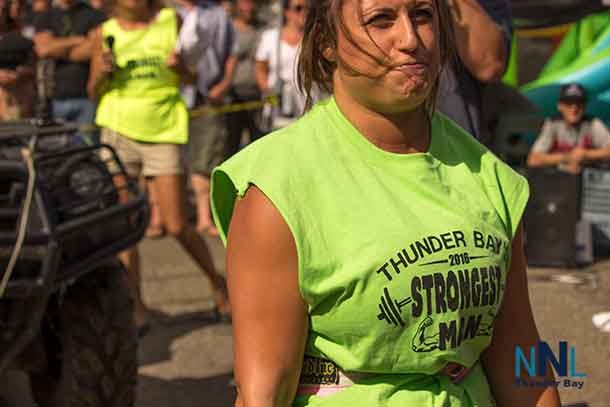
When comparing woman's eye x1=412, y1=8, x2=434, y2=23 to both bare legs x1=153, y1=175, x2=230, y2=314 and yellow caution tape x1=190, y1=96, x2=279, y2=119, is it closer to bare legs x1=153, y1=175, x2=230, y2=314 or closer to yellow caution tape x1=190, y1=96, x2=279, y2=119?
bare legs x1=153, y1=175, x2=230, y2=314

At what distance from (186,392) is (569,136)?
14.4ft

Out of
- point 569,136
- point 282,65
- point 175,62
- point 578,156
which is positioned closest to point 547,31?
point 569,136

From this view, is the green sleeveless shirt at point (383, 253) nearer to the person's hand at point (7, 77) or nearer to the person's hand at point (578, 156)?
the person's hand at point (7, 77)

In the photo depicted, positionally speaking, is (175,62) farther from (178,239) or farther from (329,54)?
(329,54)

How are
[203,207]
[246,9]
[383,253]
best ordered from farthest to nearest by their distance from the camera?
[246,9], [203,207], [383,253]

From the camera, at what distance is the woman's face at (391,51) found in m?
2.24

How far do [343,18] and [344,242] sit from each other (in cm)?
42

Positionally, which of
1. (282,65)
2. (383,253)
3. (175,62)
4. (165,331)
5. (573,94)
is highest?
(383,253)

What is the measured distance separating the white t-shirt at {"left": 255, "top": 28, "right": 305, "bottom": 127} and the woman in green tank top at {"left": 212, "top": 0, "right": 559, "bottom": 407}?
635 cm

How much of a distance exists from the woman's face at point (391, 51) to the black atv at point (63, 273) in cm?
218

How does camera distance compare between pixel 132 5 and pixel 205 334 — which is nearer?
pixel 205 334

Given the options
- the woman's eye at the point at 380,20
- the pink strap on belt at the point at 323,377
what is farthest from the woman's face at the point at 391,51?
the pink strap on belt at the point at 323,377

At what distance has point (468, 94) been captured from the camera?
3.96 meters

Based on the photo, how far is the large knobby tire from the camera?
4562 mm
